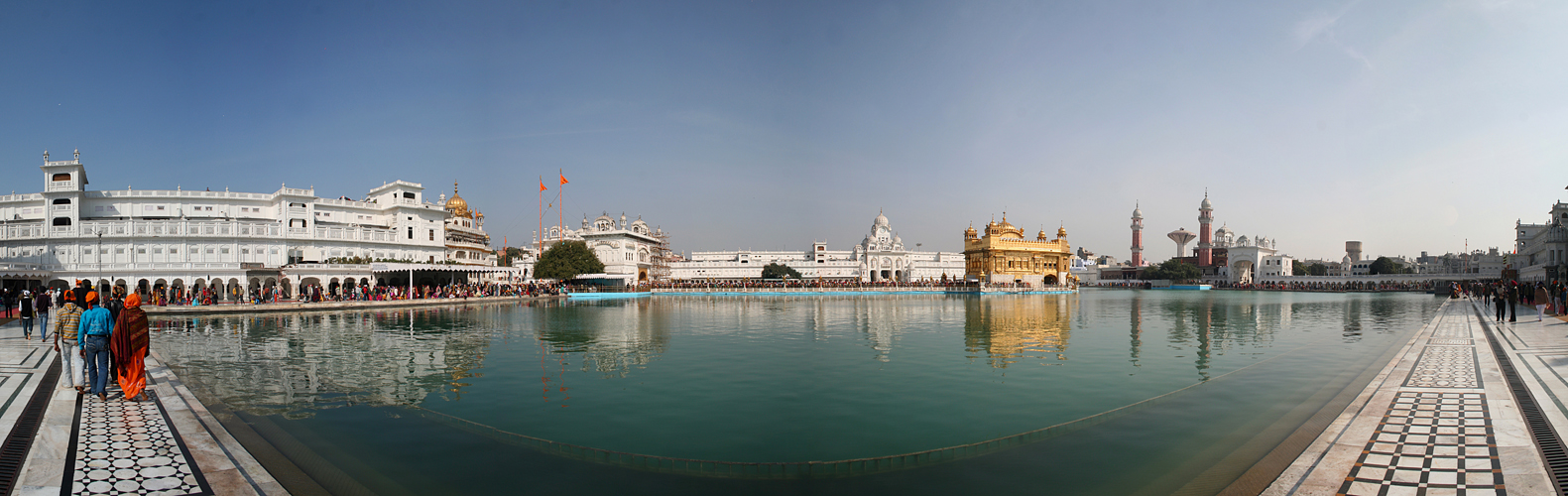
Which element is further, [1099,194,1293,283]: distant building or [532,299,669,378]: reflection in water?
[1099,194,1293,283]: distant building

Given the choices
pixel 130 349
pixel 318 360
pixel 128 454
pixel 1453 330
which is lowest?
pixel 1453 330

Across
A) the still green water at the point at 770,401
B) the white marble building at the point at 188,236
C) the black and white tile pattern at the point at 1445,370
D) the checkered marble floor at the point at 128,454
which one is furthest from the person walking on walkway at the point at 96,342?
the white marble building at the point at 188,236

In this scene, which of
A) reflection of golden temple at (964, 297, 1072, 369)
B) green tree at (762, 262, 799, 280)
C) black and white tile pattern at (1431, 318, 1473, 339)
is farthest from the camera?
green tree at (762, 262, 799, 280)

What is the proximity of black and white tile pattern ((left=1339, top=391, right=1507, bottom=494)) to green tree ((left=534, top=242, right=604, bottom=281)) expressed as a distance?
129 feet

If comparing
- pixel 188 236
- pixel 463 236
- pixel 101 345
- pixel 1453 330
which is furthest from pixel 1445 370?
pixel 463 236

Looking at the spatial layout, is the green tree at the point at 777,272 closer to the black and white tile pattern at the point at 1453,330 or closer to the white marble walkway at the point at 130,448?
the black and white tile pattern at the point at 1453,330

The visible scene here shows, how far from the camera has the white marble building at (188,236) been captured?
88.6ft

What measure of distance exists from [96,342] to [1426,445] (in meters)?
10.8

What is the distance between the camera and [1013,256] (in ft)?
159

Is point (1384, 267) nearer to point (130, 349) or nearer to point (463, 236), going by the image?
point (463, 236)

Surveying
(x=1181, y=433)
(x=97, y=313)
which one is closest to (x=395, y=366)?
(x=97, y=313)

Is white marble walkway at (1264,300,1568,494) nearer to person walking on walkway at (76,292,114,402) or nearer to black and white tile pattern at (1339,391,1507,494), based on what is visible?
black and white tile pattern at (1339,391,1507,494)

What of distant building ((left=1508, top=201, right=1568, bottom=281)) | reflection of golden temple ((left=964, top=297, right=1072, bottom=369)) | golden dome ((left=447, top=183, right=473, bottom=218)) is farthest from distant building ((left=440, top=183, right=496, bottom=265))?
distant building ((left=1508, top=201, right=1568, bottom=281))

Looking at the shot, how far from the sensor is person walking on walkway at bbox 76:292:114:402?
20.2 ft
